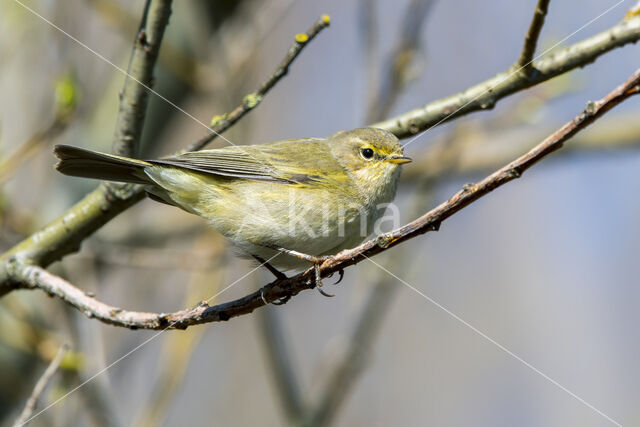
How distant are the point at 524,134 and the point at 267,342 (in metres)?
2.60

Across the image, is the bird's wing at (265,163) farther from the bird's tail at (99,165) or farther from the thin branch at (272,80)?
the thin branch at (272,80)

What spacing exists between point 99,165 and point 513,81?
177 cm

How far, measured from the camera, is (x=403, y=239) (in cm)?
188

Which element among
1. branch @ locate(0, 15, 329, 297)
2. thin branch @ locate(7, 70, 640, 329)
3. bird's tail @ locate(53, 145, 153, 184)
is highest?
bird's tail @ locate(53, 145, 153, 184)

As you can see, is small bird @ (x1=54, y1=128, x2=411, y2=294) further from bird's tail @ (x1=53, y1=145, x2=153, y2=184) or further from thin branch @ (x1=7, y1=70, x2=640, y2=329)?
thin branch @ (x1=7, y1=70, x2=640, y2=329)

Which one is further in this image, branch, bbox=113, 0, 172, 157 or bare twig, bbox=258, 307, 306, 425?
bare twig, bbox=258, 307, 306, 425

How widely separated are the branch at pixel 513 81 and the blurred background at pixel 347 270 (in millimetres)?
928

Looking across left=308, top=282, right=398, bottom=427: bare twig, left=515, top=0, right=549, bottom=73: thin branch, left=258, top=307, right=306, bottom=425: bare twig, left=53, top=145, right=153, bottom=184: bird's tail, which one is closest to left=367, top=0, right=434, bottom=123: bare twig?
left=308, top=282, right=398, bottom=427: bare twig

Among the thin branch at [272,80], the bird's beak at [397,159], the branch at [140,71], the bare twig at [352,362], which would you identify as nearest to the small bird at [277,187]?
the bird's beak at [397,159]

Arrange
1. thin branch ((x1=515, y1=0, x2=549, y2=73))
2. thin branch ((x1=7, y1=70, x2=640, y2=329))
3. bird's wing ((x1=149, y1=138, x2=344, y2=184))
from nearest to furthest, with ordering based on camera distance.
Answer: thin branch ((x1=7, y1=70, x2=640, y2=329)), thin branch ((x1=515, y1=0, x2=549, y2=73)), bird's wing ((x1=149, y1=138, x2=344, y2=184))

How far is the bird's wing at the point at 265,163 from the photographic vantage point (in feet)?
10.1

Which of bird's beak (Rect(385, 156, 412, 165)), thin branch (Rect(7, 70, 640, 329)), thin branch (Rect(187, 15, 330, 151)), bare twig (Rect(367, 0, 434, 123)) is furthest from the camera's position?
bare twig (Rect(367, 0, 434, 123))

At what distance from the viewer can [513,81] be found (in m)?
2.64

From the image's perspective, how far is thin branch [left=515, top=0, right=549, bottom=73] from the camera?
233 centimetres
